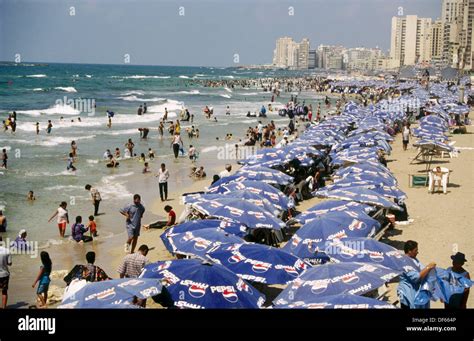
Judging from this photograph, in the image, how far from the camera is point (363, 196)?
1085 centimetres

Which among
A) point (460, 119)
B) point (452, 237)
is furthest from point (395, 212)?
point (460, 119)

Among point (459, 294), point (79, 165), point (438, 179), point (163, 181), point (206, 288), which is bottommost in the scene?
point (79, 165)

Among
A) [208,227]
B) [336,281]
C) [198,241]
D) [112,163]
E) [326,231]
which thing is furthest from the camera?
[112,163]

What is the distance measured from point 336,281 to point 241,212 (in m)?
3.79

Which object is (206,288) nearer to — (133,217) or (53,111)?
(133,217)

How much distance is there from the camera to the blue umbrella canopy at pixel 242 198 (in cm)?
1046

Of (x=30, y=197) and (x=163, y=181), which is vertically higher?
(x=163, y=181)

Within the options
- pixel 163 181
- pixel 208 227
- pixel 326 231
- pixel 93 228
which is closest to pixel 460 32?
pixel 163 181

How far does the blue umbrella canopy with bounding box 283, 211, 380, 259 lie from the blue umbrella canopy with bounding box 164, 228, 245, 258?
92cm

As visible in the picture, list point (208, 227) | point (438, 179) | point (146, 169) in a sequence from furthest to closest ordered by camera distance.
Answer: point (146, 169) < point (438, 179) < point (208, 227)

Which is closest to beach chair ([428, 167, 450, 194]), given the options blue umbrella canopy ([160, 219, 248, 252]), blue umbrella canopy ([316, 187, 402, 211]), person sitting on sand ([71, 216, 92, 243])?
blue umbrella canopy ([316, 187, 402, 211])
